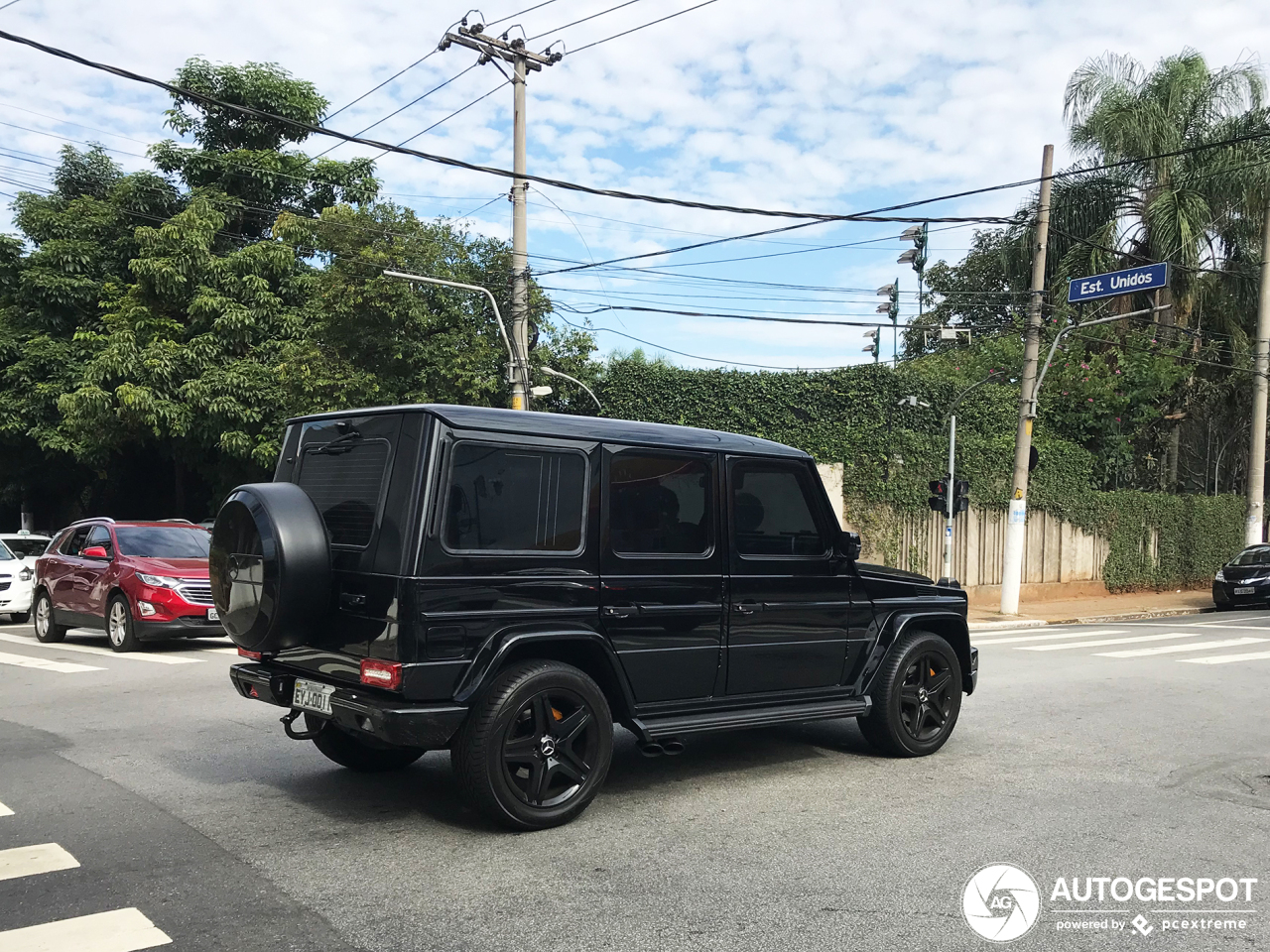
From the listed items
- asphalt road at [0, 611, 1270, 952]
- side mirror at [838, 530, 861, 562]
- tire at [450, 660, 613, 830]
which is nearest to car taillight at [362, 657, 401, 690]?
tire at [450, 660, 613, 830]

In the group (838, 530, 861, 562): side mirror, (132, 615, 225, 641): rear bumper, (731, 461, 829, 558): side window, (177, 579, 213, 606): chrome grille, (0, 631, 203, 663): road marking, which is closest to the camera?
(731, 461, 829, 558): side window

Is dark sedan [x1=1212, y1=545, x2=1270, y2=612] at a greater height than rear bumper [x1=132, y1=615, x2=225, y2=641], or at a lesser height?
greater

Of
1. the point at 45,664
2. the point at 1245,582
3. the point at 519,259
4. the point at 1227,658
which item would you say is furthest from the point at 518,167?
the point at 1245,582

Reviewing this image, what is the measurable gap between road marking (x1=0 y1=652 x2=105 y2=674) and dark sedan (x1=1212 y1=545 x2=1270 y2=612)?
23.6m

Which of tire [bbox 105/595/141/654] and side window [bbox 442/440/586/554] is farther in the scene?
tire [bbox 105/595/141/654]

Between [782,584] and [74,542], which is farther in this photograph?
[74,542]

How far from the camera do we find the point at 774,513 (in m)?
6.67

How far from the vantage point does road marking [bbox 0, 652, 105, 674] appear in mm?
11445

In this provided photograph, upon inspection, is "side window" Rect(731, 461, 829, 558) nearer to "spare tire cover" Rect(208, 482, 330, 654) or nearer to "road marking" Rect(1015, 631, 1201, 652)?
"spare tire cover" Rect(208, 482, 330, 654)

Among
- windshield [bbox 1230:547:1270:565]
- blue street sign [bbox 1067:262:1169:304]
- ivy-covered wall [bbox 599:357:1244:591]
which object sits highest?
blue street sign [bbox 1067:262:1169:304]

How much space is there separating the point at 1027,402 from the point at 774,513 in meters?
16.3

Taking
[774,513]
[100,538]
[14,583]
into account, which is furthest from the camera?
[14,583]

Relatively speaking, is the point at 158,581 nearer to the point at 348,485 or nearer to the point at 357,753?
the point at 357,753

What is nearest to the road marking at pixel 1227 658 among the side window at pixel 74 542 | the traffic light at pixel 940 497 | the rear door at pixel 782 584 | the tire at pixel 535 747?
the traffic light at pixel 940 497
